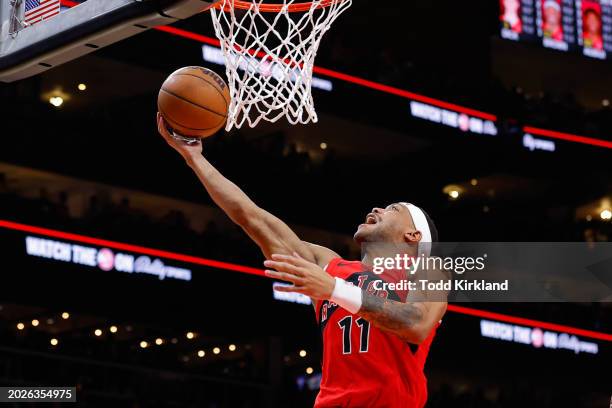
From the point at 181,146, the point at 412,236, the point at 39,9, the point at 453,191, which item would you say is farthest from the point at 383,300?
the point at 453,191

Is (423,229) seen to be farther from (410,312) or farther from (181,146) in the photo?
(181,146)

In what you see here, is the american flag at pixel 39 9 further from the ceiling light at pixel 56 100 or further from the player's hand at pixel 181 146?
the ceiling light at pixel 56 100

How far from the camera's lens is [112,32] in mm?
3930

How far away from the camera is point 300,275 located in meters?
3.44

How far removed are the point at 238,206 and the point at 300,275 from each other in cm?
85

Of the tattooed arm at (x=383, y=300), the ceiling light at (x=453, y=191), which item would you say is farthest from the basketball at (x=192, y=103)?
the ceiling light at (x=453, y=191)

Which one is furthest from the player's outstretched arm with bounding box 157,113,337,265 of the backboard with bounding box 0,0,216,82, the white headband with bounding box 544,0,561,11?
the white headband with bounding box 544,0,561,11

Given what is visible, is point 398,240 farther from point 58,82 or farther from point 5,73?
point 58,82

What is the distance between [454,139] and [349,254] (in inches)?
94.0

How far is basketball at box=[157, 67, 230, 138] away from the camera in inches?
167

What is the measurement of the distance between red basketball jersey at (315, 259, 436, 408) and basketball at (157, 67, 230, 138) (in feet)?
2.91

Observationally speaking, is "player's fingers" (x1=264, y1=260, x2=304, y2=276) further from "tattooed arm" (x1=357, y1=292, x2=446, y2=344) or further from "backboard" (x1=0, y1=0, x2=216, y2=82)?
"backboard" (x1=0, y1=0, x2=216, y2=82)

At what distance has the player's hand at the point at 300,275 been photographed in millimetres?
3412

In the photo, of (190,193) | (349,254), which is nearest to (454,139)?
(349,254)
